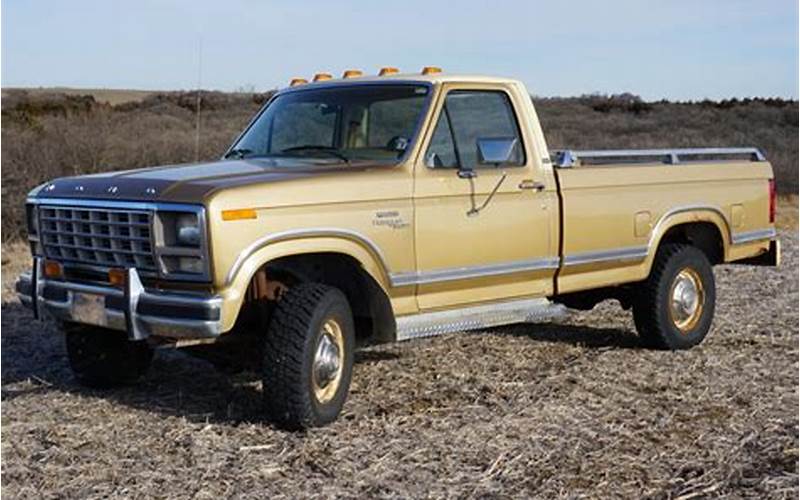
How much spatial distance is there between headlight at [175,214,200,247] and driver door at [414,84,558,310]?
144cm

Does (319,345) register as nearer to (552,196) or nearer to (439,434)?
(439,434)

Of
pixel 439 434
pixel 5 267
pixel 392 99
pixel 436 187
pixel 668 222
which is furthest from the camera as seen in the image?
pixel 5 267

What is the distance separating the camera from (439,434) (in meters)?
5.86

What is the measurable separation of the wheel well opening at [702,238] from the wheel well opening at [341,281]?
116 inches

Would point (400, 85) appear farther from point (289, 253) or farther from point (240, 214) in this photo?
point (240, 214)

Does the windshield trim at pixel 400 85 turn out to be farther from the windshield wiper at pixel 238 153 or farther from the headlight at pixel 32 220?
the headlight at pixel 32 220

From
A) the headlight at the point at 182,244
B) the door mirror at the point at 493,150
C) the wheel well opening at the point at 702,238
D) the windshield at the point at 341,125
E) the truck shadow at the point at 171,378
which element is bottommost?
the truck shadow at the point at 171,378

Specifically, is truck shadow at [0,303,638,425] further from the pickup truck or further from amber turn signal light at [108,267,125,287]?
amber turn signal light at [108,267,125,287]

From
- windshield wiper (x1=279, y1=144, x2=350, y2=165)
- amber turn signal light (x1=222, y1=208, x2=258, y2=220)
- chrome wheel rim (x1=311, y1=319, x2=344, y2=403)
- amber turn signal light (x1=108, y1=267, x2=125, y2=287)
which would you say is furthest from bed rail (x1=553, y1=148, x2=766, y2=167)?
amber turn signal light (x1=108, y1=267, x2=125, y2=287)

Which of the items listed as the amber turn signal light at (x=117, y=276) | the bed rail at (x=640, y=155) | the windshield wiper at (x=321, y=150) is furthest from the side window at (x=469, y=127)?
the amber turn signal light at (x=117, y=276)

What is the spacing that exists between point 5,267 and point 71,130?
5.39 meters

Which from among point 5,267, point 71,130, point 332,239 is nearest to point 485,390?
point 332,239

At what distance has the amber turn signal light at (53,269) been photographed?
20.5 ft

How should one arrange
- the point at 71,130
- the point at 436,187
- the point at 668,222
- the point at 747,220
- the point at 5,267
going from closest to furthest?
1. the point at 436,187
2. the point at 668,222
3. the point at 747,220
4. the point at 5,267
5. the point at 71,130
